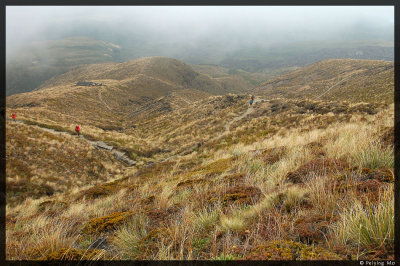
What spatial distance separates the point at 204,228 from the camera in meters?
2.82

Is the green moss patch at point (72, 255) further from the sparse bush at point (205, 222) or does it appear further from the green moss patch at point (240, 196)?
the green moss patch at point (240, 196)

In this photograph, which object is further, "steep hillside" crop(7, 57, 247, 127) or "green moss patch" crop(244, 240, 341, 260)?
"steep hillside" crop(7, 57, 247, 127)

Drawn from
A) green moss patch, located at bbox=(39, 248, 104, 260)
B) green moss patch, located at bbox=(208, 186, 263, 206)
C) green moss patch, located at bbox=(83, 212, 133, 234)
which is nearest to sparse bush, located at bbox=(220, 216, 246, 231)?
green moss patch, located at bbox=(208, 186, 263, 206)

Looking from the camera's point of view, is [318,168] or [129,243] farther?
[318,168]

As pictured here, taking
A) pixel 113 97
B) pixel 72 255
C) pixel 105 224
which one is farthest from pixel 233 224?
pixel 113 97

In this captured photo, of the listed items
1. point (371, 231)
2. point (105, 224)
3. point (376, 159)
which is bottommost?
point (105, 224)

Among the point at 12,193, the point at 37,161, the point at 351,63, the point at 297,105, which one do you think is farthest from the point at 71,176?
the point at 351,63

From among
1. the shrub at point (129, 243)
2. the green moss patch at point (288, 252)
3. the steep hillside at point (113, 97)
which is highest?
the steep hillside at point (113, 97)

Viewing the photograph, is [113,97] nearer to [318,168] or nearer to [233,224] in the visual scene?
[318,168]

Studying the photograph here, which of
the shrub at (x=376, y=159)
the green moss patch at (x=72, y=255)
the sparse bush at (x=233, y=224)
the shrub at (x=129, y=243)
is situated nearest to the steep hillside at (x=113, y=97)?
the green moss patch at (x=72, y=255)

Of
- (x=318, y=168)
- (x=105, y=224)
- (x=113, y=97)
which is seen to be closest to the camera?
(x=105, y=224)

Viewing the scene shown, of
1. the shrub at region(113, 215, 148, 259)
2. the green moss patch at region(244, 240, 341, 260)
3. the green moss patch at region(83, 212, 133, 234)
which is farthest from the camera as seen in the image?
the green moss patch at region(83, 212, 133, 234)

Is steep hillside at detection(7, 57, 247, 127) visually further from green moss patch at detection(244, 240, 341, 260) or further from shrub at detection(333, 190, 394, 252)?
shrub at detection(333, 190, 394, 252)

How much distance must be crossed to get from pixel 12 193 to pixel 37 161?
4960 mm
